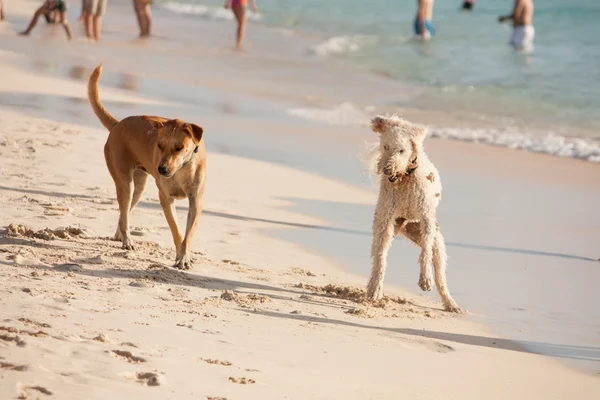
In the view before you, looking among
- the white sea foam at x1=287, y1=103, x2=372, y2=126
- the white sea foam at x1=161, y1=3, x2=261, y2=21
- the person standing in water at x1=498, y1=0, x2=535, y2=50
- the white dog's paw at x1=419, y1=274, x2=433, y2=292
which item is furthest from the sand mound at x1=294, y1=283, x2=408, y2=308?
the white sea foam at x1=161, y1=3, x2=261, y2=21

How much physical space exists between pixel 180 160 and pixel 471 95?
14.5m

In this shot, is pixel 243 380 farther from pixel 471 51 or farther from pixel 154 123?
pixel 471 51

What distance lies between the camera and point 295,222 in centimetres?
949

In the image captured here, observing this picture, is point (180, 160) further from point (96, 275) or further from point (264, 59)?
point (264, 59)

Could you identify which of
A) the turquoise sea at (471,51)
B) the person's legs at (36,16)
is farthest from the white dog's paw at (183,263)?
the person's legs at (36,16)

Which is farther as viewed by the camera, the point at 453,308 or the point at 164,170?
the point at 453,308

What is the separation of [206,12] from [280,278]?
30961mm

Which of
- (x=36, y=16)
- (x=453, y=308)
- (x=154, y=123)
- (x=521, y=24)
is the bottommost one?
(x=453, y=308)

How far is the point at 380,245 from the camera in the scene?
7.16 metres

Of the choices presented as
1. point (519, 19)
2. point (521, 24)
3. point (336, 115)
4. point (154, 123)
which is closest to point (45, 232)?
point (154, 123)

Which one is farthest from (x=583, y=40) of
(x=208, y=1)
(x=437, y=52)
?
(x=208, y=1)

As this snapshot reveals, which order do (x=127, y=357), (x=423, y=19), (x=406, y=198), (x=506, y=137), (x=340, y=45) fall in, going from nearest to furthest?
(x=127, y=357), (x=406, y=198), (x=506, y=137), (x=423, y=19), (x=340, y=45)

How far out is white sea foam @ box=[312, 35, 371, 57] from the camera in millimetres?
26969

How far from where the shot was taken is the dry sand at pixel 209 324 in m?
4.78
